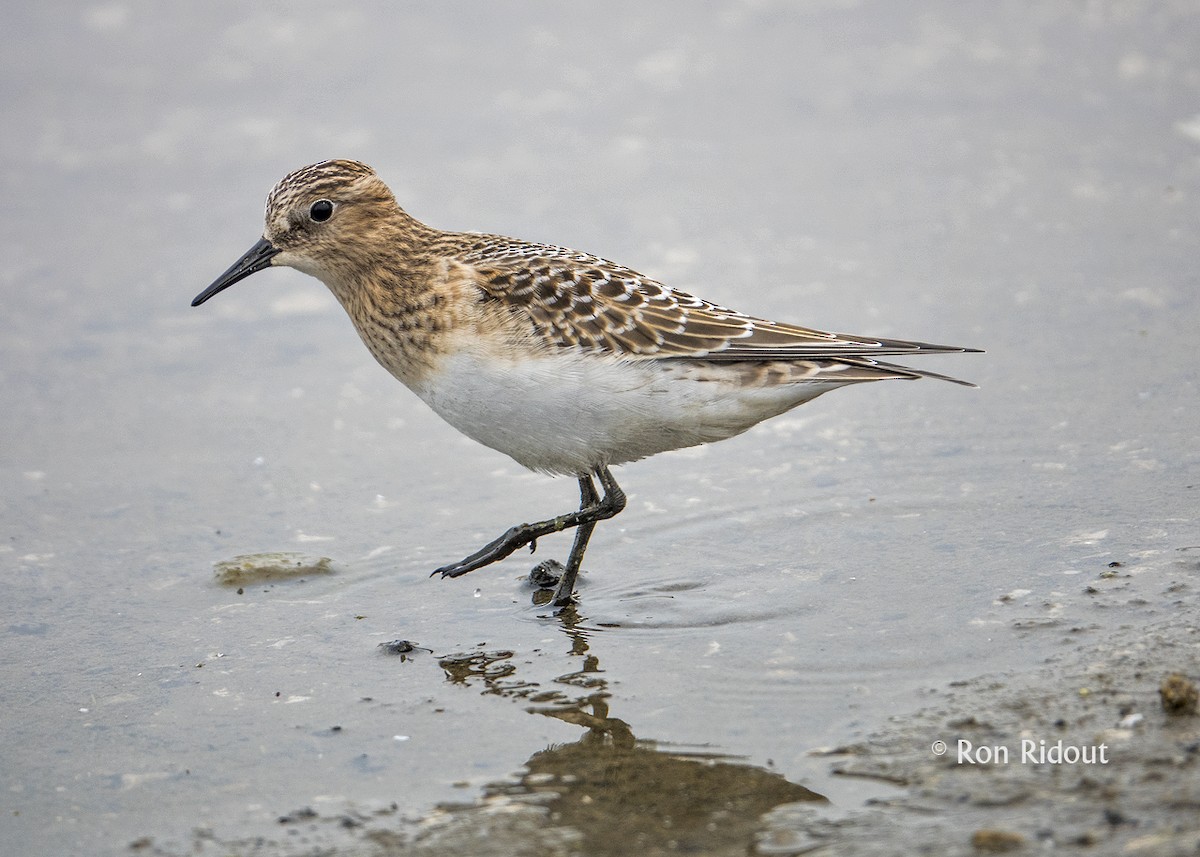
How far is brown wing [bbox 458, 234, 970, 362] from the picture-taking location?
6340 mm

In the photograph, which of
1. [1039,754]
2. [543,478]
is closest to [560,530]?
[543,478]

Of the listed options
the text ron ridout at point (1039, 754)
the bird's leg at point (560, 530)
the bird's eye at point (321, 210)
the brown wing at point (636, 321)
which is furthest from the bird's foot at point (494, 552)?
the text ron ridout at point (1039, 754)

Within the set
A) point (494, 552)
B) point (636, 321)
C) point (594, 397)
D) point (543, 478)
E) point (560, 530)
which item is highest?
point (636, 321)

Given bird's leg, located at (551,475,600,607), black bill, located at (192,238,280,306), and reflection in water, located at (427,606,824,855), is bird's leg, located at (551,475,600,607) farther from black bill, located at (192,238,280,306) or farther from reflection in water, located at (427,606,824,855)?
black bill, located at (192,238,280,306)

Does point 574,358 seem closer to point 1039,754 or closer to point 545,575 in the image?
point 545,575

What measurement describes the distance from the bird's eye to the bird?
26cm

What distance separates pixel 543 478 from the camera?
8.34 m

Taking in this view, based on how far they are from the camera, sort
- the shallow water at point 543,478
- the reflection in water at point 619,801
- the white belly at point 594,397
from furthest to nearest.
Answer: the white belly at point 594,397 < the shallow water at point 543,478 < the reflection in water at point 619,801

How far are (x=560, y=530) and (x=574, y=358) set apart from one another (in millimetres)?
920

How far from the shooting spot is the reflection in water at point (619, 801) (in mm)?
4668

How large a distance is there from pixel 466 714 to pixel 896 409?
12.7 ft

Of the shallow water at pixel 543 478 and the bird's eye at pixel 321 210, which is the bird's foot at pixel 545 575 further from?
the bird's eye at pixel 321 210

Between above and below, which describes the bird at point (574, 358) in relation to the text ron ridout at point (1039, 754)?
above

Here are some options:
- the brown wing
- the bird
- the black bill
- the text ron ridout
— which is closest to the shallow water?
the text ron ridout
